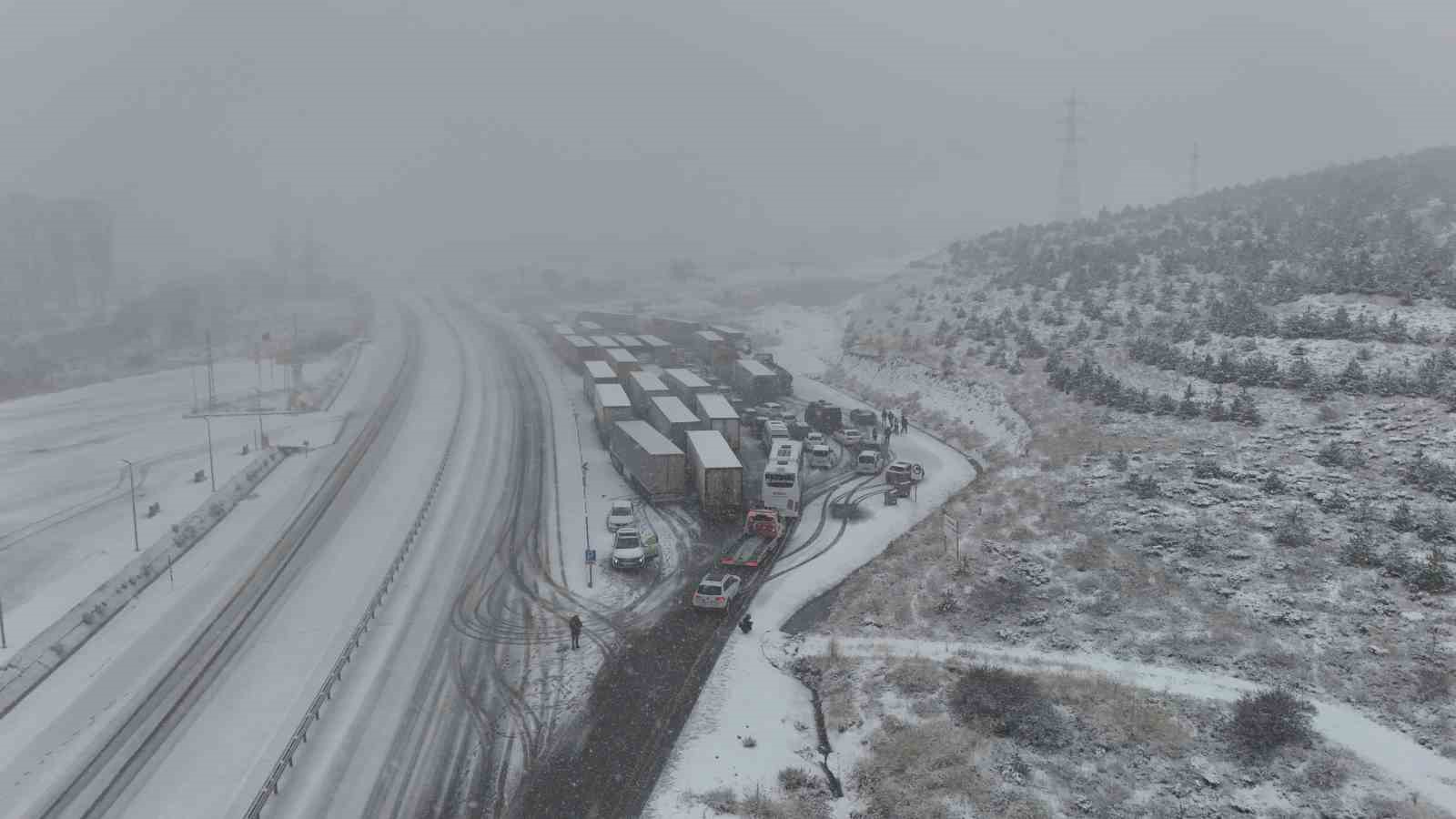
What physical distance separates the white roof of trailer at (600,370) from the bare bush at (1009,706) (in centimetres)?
4971

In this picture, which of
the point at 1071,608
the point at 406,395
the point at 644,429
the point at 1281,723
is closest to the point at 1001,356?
the point at 644,429

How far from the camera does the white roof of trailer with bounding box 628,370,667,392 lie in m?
65.6

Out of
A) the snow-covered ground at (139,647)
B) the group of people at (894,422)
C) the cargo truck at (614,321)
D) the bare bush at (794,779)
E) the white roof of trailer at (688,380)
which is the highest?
the cargo truck at (614,321)

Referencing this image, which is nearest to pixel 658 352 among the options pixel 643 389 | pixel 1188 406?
pixel 643 389

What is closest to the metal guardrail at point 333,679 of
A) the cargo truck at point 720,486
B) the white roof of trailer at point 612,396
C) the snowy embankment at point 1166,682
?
the snowy embankment at point 1166,682

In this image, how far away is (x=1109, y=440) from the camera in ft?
154

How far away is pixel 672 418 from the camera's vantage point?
55188 mm

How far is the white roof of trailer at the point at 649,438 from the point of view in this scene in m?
48.9

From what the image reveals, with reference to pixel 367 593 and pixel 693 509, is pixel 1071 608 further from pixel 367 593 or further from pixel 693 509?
pixel 367 593

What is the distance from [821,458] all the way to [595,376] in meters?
24.5

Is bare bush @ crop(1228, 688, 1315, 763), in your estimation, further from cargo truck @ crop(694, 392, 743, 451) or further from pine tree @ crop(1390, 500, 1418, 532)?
cargo truck @ crop(694, 392, 743, 451)

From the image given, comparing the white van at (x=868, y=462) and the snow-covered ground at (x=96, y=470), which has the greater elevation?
the white van at (x=868, y=462)

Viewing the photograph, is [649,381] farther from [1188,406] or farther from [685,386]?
[1188,406]

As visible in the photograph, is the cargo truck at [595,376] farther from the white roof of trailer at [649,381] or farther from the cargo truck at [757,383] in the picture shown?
the cargo truck at [757,383]
